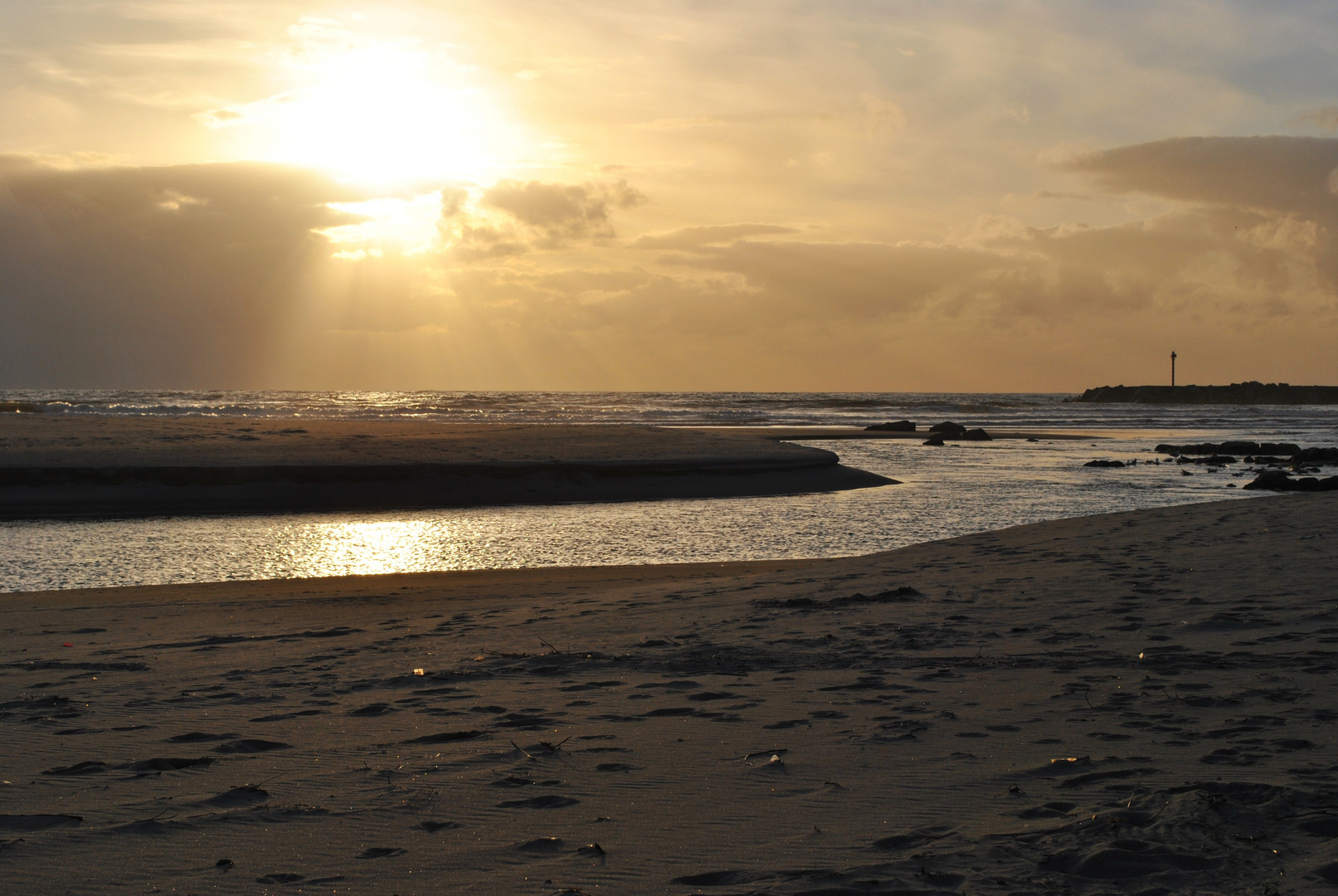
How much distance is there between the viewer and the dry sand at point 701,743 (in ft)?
11.0

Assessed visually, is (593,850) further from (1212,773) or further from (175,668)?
(175,668)

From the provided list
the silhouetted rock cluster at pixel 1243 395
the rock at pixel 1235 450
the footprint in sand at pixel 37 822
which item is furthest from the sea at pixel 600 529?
the silhouetted rock cluster at pixel 1243 395

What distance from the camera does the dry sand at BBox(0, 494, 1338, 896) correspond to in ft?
11.0

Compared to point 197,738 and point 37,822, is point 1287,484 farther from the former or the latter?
point 37,822

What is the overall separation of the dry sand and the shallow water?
355 centimetres

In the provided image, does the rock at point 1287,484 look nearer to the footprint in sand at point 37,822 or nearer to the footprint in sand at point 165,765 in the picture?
the footprint in sand at point 165,765

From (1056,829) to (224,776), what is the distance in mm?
3629

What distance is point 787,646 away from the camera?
22.7 feet

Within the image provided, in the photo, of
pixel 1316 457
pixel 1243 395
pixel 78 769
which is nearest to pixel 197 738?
pixel 78 769

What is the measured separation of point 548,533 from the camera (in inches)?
614

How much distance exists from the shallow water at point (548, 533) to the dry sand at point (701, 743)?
11.6 ft

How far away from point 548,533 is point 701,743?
36.3ft

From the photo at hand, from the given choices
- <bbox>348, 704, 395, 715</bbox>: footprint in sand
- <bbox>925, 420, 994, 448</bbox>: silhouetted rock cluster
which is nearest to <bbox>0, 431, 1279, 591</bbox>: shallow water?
<bbox>348, 704, 395, 715</bbox>: footprint in sand

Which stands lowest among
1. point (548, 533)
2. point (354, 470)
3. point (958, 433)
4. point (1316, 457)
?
point (548, 533)
